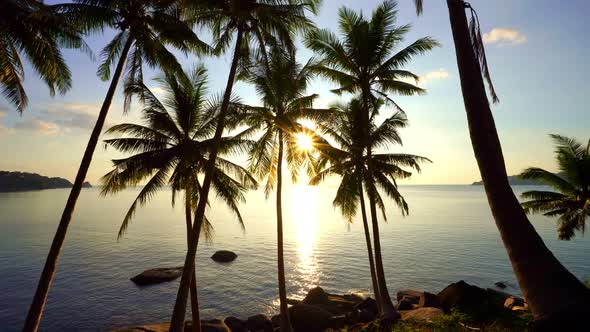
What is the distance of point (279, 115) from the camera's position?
14711 millimetres

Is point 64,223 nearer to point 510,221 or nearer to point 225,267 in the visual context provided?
point 510,221

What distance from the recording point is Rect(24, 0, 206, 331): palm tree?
9203 millimetres

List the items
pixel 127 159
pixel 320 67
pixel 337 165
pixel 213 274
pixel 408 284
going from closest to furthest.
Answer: pixel 127 159 < pixel 320 67 < pixel 337 165 < pixel 408 284 < pixel 213 274

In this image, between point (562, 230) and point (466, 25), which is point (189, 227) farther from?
point (562, 230)

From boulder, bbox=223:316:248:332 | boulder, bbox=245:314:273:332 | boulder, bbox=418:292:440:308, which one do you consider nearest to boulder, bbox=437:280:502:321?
boulder, bbox=418:292:440:308

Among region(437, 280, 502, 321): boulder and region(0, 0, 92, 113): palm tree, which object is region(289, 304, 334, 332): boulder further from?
region(0, 0, 92, 113): palm tree

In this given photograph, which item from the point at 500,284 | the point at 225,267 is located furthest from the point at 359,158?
the point at 225,267

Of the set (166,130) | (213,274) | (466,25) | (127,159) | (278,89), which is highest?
(278,89)

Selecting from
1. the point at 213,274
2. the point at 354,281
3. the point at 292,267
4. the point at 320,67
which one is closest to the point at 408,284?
the point at 354,281

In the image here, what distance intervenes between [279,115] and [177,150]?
5.13m

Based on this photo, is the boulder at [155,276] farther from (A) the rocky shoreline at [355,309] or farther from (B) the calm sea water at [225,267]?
(A) the rocky shoreline at [355,309]

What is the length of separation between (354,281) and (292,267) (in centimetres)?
913

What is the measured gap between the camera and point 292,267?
37.0 meters

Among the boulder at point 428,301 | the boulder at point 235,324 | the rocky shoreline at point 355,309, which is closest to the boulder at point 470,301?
the rocky shoreline at point 355,309
